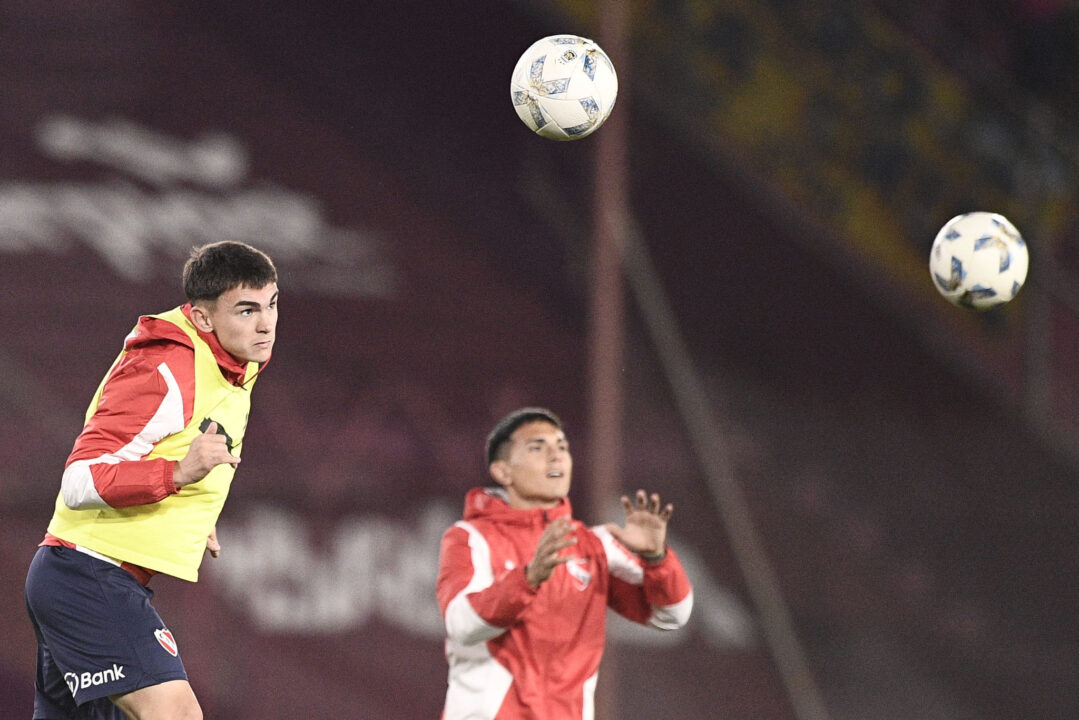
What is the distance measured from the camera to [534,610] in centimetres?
392

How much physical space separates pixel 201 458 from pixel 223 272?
0.53 meters

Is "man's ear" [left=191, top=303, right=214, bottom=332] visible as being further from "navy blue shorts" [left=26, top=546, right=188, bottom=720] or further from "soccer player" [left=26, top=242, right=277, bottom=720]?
"navy blue shorts" [left=26, top=546, right=188, bottom=720]

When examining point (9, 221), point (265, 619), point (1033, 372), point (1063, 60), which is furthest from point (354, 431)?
point (1063, 60)

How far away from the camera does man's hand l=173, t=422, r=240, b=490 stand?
10.0 ft

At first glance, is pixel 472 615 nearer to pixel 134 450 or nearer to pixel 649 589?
pixel 649 589

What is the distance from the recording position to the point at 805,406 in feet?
27.2

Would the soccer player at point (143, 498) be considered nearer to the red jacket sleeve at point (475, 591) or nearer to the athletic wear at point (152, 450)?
the athletic wear at point (152, 450)

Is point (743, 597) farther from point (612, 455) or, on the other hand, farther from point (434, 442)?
point (434, 442)

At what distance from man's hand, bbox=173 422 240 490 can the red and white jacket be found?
0.94m

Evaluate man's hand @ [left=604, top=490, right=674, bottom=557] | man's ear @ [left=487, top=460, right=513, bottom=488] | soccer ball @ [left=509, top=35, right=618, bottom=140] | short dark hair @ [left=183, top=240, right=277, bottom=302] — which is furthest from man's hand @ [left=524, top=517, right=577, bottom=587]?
soccer ball @ [left=509, top=35, right=618, bottom=140]

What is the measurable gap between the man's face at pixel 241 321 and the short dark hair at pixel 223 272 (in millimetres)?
19

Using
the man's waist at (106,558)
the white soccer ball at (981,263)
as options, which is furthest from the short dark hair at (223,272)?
the white soccer ball at (981,263)

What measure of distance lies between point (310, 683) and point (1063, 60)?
5733 mm

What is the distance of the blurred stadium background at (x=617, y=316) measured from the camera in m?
6.86
